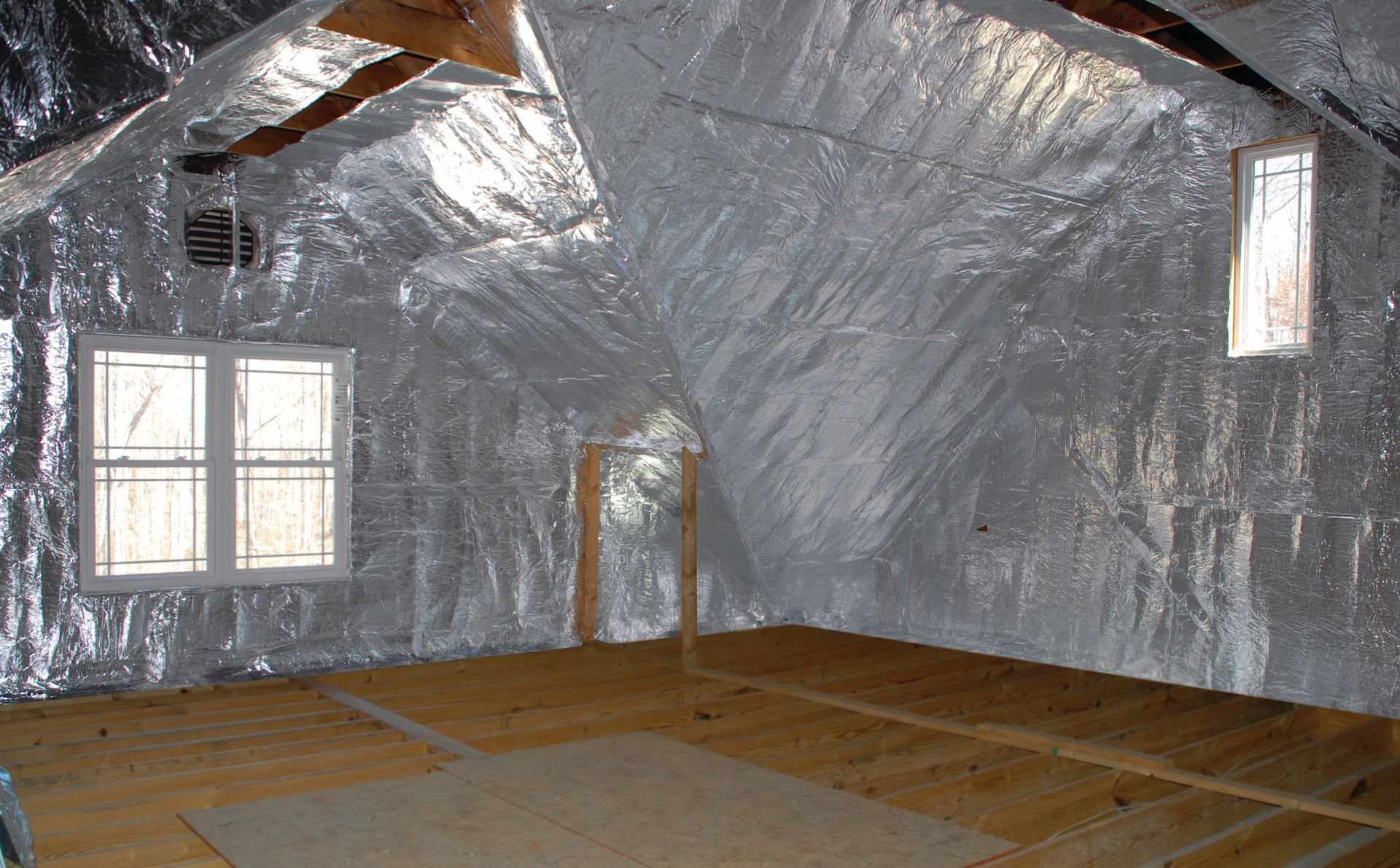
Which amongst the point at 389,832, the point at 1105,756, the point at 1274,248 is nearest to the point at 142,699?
the point at 389,832

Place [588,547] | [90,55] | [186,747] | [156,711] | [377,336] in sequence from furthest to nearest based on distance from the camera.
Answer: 1. [588,547]
2. [377,336]
3. [156,711]
4. [186,747]
5. [90,55]

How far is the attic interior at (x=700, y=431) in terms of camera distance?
3055 mm

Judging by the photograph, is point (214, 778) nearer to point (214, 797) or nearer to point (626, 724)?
point (214, 797)

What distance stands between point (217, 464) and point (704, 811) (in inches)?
114

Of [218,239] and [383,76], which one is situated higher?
[383,76]

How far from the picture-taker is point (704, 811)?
3078mm

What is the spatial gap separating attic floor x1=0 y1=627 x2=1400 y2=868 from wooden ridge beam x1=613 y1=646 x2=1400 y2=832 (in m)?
0.04

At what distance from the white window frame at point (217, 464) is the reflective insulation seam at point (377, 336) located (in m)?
0.05

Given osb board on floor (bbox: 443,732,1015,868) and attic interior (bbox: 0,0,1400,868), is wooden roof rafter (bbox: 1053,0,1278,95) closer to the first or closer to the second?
attic interior (bbox: 0,0,1400,868)

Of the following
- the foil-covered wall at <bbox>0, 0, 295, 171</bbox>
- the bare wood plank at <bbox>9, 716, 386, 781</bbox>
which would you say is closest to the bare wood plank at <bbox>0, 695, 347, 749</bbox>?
the bare wood plank at <bbox>9, 716, 386, 781</bbox>

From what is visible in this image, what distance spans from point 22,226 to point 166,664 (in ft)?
6.10

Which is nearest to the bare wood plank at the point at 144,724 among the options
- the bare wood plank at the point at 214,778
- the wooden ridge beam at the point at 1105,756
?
the bare wood plank at the point at 214,778

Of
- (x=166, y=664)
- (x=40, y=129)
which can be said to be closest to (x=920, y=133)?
(x=40, y=129)

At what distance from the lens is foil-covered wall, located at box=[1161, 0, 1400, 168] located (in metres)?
2.58
